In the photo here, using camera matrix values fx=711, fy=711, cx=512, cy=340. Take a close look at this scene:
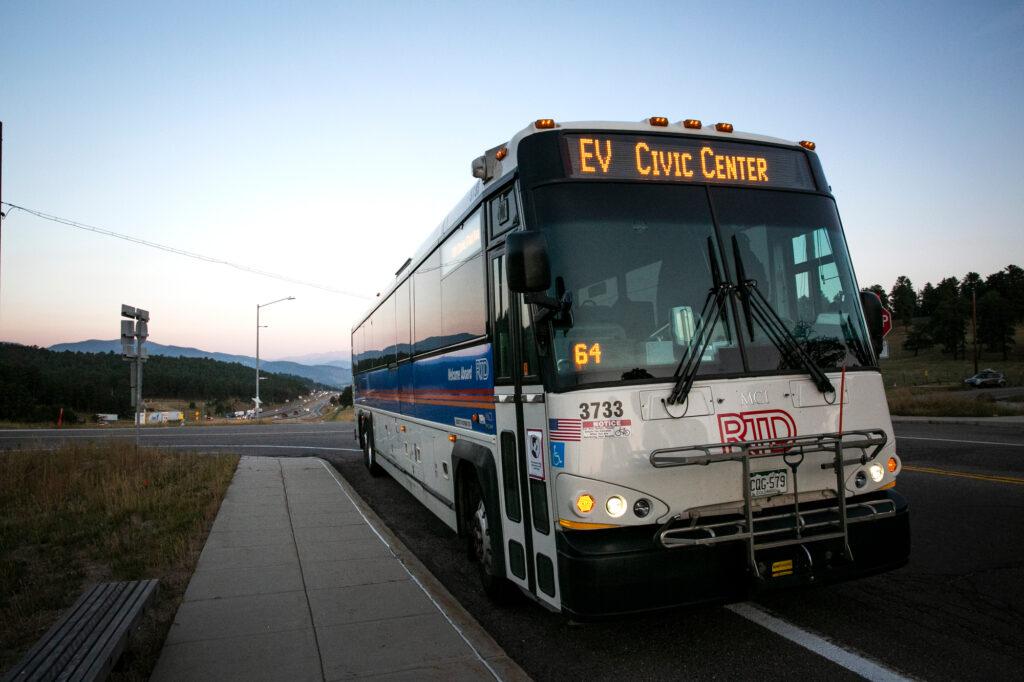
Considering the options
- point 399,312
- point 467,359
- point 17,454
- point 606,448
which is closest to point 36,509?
point 17,454

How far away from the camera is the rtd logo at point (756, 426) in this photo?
4.36 metres

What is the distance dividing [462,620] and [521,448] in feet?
4.63

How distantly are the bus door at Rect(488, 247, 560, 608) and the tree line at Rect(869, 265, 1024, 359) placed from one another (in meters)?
95.8

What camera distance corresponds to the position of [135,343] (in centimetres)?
1538

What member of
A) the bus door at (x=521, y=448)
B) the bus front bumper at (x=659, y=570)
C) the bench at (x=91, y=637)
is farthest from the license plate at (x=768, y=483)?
the bench at (x=91, y=637)

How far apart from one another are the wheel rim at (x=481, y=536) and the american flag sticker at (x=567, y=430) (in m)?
1.65

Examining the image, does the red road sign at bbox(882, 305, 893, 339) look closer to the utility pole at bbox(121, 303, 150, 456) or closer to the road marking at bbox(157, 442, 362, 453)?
the utility pole at bbox(121, 303, 150, 456)

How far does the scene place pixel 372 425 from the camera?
13766mm

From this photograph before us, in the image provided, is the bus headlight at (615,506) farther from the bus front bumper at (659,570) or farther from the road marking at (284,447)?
the road marking at (284,447)

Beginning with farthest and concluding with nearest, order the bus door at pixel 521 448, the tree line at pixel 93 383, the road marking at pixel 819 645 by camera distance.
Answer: the tree line at pixel 93 383 < the bus door at pixel 521 448 < the road marking at pixel 819 645

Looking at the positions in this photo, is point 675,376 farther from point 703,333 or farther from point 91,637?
point 91,637

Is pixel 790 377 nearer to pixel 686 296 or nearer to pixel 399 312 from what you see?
pixel 686 296

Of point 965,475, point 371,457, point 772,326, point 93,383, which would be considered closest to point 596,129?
point 772,326

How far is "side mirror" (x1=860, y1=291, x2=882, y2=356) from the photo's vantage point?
520 cm
